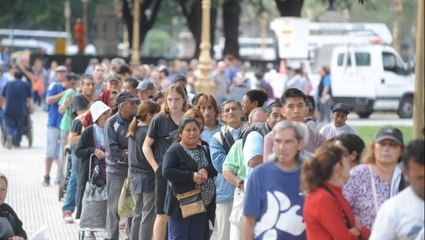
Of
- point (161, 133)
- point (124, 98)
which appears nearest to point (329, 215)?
point (161, 133)

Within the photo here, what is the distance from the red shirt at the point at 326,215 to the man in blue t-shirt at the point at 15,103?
65.1 ft

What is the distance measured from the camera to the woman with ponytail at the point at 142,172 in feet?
43.5

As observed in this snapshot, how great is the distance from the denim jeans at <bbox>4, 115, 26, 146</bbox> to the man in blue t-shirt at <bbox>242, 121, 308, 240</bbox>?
63.5 ft

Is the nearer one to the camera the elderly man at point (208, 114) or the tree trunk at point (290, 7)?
the elderly man at point (208, 114)

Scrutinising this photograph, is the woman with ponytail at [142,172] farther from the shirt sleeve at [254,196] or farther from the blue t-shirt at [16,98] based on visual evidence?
the blue t-shirt at [16,98]

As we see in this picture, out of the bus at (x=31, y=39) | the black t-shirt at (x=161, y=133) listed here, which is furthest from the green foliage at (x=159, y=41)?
the black t-shirt at (x=161, y=133)

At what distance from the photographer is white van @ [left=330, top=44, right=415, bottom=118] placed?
39.9 meters

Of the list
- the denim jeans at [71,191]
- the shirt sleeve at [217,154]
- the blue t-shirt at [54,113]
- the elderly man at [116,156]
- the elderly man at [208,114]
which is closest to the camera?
the shirt sleeve at [217,154]

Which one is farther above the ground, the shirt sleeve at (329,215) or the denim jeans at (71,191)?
the shirt sleeve at (329,215)

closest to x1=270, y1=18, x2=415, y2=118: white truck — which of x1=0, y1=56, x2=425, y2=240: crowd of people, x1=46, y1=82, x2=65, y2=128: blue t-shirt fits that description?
x1=46, y1=82, x2=65, y2=128: blue t-shirt

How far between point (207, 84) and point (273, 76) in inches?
388

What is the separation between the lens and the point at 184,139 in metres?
11.9

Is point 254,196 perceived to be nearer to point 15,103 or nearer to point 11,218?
point 11,218

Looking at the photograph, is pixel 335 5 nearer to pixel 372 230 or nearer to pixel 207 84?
pixel 207 84
